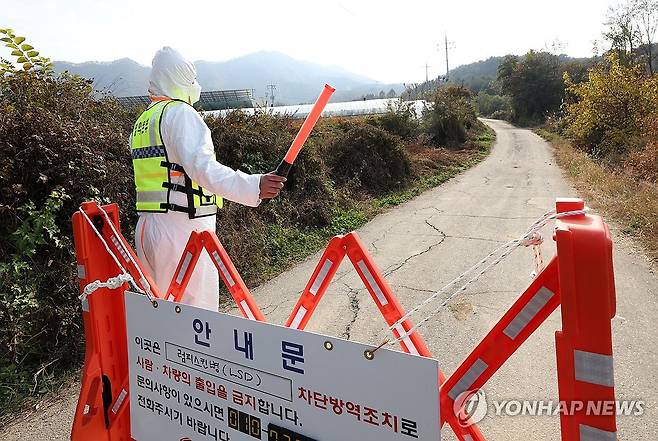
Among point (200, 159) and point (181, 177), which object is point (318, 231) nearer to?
point (181, 177)

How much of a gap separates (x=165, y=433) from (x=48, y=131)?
372 centimetres

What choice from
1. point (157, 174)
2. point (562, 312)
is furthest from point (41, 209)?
point (562, 312)

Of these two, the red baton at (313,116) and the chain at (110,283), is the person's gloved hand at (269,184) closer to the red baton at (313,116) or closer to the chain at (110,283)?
the red baton at (313,116)

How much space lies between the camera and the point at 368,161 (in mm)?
13484

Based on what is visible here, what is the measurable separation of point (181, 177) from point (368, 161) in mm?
11194

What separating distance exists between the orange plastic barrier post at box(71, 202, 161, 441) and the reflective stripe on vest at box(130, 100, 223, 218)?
247 millimetres

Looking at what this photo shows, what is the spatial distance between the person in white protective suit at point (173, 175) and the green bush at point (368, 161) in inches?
376

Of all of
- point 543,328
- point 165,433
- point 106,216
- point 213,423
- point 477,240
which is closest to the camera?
point 213,423

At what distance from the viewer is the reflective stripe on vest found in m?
2.54

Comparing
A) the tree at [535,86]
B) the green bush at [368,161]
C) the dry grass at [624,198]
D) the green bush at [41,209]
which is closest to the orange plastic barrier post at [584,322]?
the green bush at [41,209]

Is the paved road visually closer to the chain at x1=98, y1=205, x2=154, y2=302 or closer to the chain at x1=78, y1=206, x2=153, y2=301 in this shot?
the chain at x1=78, y1=206, x2=153, y2=301

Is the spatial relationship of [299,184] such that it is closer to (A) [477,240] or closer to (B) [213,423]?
(A) [477,240]

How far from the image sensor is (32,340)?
157 inches

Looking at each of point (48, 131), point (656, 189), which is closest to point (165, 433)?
point (48, 131)
